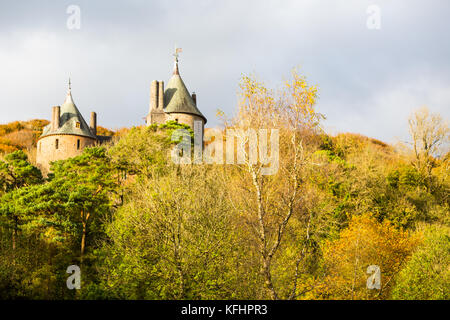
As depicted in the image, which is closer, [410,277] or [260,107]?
[260,107]

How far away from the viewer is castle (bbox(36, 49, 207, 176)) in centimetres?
4850

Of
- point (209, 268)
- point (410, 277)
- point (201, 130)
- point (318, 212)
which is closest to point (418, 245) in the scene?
point (410, 277)

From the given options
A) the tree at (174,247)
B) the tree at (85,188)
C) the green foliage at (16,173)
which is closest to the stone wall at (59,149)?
the green foliage at (16,173)

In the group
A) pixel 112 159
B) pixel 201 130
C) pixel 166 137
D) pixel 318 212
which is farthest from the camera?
pixel 201 130

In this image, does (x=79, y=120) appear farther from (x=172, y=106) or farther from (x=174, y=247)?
(x=174, y=247)

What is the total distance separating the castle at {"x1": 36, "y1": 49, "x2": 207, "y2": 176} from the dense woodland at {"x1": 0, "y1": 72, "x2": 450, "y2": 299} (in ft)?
41.0

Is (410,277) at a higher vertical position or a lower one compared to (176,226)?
lower

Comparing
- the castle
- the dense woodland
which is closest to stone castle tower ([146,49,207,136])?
the castle

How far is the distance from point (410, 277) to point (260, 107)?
16209 mm

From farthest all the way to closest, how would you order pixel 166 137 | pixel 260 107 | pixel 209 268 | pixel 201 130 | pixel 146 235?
1. pixel 201 130
2. pixel 166 137
3. pixel 146 235
4. pixel 209 268
5. pixel 260 107

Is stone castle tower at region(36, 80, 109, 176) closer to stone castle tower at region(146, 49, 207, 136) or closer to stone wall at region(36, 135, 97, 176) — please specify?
stone wall at region(36, 135, 97, 176)

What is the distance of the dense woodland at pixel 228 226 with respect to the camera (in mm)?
21109
